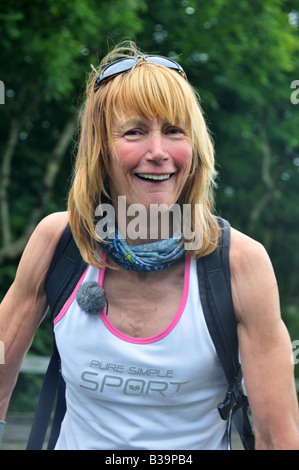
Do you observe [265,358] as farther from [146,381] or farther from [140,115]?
[140,115]

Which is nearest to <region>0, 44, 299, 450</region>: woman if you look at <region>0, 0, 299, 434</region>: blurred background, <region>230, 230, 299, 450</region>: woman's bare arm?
<region>230, 230, 299, 450</region>: woman's bare arm

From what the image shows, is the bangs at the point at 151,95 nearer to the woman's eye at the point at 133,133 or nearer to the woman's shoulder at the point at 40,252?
the woman's eye at the point at 133,133

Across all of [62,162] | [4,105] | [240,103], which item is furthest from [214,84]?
[4,105]

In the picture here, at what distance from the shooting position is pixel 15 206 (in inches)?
469

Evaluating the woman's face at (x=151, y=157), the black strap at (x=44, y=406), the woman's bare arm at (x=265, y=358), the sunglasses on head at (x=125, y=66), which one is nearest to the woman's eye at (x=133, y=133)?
the woman's face at (x=151, y=157)

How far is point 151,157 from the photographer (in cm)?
213

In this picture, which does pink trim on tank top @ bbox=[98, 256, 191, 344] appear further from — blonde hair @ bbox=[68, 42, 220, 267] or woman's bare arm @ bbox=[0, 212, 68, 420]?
woman's bare arm @ bbox=[0, 212, 68, 420]

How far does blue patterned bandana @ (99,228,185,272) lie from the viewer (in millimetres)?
2189

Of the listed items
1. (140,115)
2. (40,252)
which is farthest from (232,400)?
(140,115)

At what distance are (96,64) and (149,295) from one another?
8.05m

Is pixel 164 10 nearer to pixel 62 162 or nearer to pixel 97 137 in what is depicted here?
pixel 62 162

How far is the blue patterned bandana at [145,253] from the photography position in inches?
86.2

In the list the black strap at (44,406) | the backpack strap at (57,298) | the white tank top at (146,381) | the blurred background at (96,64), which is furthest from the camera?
the blurred background at (96,64)

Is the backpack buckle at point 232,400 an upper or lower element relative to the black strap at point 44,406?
upper
